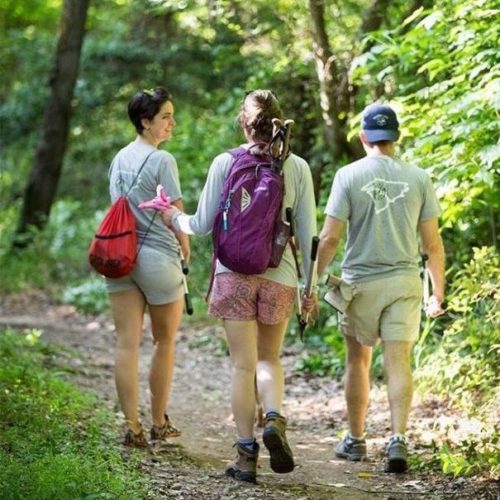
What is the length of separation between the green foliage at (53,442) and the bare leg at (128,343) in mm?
246

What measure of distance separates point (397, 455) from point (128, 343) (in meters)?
1.73

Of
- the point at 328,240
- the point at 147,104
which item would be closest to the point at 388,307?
the point at 328,240

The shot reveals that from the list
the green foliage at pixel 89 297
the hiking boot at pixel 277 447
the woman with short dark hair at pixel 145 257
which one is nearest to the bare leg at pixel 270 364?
the hiking boot at pixel 277 447

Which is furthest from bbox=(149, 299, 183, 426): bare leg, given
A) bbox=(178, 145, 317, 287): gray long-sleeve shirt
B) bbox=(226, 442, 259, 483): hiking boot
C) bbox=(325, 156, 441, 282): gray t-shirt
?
bbox=(325, 156, 441, 282): gray t-shirt

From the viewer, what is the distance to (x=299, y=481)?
583 centimetres

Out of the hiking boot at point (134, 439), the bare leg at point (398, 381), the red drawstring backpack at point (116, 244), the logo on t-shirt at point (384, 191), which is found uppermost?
the logo on t-shirt at point (384, 191)

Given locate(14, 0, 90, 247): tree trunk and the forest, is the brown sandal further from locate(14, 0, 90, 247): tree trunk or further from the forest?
locate(14, 0, 90, 247): tree trunk

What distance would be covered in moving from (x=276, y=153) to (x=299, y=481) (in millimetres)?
1822

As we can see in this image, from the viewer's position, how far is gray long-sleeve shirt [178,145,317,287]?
220 inches

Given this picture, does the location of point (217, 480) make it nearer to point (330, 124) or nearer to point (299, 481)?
point (299, 481)

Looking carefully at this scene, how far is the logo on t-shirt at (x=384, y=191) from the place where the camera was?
6035 mm

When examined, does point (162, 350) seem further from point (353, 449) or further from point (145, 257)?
point (353, 449)

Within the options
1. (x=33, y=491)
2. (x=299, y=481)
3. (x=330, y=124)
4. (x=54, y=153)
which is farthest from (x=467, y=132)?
(x=54, y=153)

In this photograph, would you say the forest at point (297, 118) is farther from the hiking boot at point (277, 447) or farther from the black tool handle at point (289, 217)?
the black tool handle at point (289, 217)
